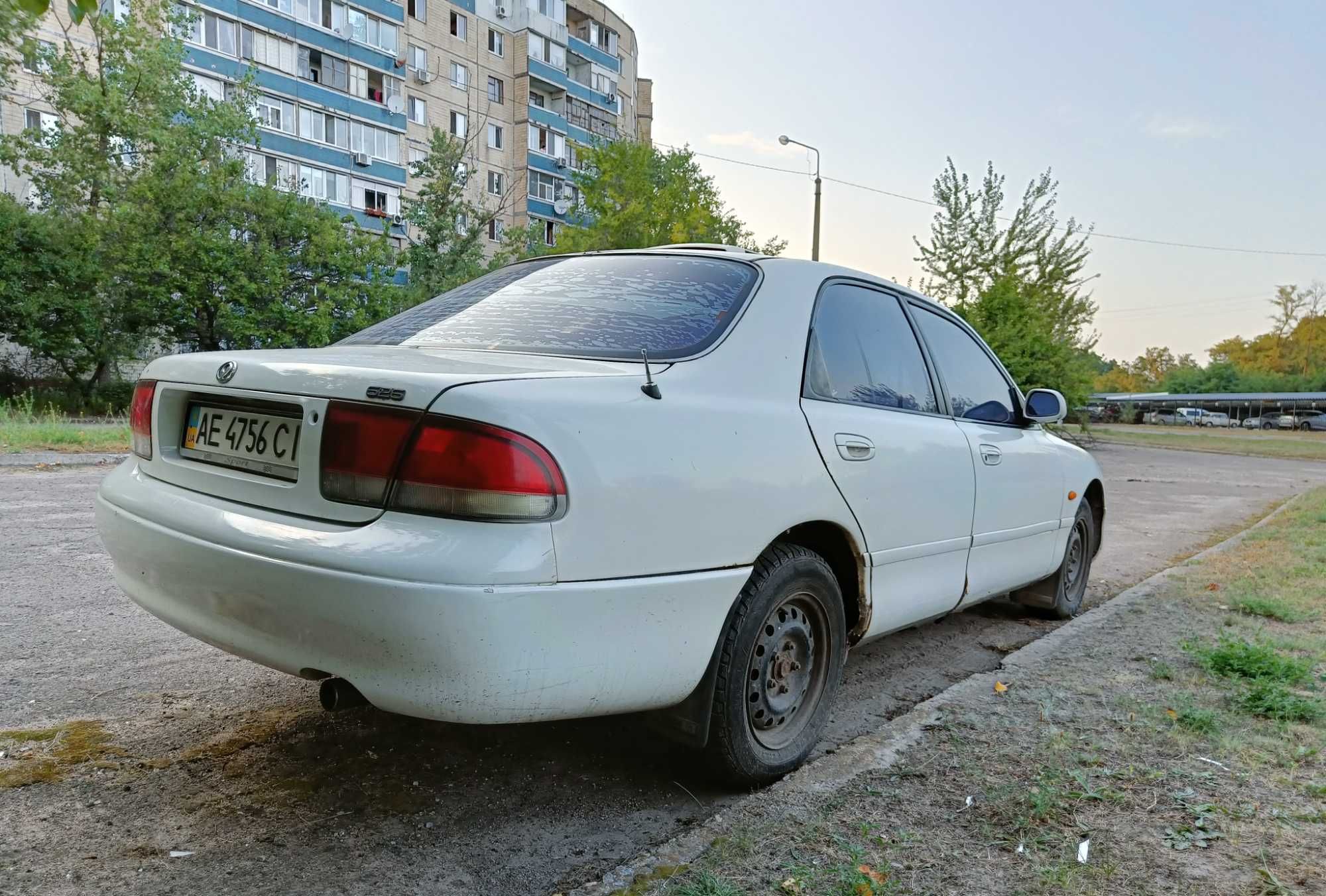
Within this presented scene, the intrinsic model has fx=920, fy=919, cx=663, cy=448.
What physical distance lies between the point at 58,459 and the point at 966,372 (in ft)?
34.4

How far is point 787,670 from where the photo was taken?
2885 mm

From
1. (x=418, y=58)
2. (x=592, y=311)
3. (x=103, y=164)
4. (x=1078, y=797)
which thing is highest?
(x=418, y=58)

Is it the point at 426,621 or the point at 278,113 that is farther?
the point at 278,113

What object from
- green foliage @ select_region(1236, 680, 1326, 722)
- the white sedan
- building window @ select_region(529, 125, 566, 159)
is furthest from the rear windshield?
building window @ select_region(529, 125, 566, 159)

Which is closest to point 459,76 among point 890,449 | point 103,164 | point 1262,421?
point 103,164

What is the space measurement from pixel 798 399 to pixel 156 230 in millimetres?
25080

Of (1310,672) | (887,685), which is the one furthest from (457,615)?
(1310,672)

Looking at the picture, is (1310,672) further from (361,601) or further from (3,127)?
(3,127)

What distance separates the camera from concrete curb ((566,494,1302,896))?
7.12 ft

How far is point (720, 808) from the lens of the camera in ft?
8.65

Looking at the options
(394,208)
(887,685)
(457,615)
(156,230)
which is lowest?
(887,685)

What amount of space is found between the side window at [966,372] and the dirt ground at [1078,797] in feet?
3.67

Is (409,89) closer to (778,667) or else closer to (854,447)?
(854,447)

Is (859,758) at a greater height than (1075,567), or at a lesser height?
lesser
